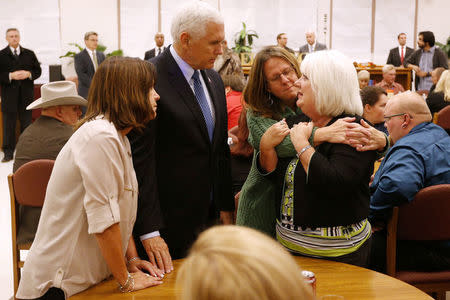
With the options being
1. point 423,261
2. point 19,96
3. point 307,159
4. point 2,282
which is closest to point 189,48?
point 307,159

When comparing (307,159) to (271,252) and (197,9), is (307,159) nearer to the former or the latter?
(197,9)

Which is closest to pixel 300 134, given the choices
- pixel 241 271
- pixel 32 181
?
pixel 241 271

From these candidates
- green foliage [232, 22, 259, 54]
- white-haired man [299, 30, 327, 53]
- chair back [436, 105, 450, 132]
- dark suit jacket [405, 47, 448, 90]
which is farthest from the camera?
green foliage [232, 22, 259, 54]

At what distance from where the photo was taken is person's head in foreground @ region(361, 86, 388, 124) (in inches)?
168

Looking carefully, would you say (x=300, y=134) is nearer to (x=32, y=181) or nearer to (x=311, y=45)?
(x=32, y=181)

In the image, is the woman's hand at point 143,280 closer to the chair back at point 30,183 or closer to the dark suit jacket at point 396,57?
the chair back at point 30,183

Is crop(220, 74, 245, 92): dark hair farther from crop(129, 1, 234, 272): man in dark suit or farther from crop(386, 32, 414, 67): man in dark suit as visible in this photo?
crop(386, 32, 414, 67): man in dark suit

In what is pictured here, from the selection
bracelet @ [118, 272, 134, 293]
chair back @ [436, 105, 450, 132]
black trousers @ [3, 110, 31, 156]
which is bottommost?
black trousers @ [3, 110, 31, 156]

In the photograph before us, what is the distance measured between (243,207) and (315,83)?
0.67 m

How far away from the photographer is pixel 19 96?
31.3 feet

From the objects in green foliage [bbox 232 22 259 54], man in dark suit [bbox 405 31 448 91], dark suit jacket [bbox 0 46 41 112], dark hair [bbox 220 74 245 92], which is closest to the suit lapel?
dark hair [bbox 220 74 245 92]

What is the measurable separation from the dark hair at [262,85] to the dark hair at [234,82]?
7.24ft

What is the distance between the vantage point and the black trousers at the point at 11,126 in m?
9.15

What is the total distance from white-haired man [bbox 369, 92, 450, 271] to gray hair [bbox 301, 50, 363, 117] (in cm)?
85
